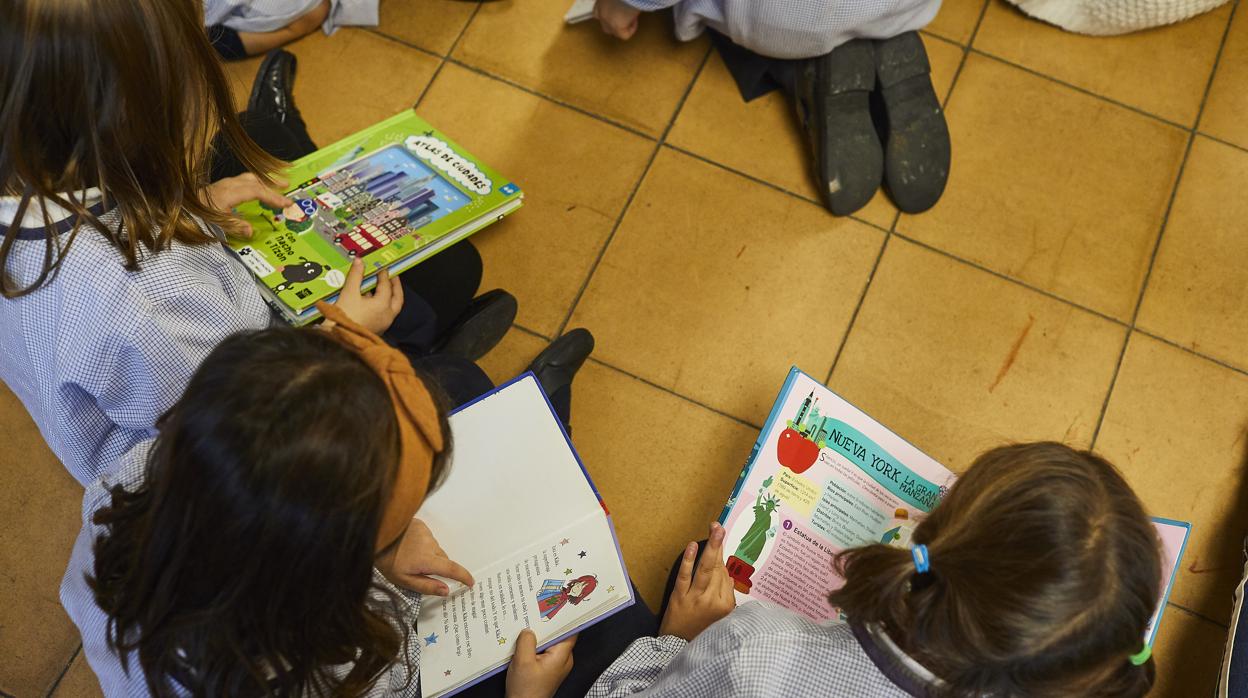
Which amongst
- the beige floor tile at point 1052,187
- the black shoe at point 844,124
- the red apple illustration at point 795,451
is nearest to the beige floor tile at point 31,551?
the red apple illustration at point 795,451

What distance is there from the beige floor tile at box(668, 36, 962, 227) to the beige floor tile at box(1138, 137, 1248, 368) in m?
0.39

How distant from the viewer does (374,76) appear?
144 cm

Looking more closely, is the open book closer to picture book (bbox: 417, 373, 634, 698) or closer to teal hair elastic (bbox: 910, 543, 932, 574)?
picture book (bbox: 417, 373, 634, 698)

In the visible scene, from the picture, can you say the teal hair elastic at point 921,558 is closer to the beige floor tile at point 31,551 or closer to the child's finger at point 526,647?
the child's finger at point 526,647

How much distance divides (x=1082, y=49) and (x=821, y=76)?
0.48 m

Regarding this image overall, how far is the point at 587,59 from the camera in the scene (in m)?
1.46

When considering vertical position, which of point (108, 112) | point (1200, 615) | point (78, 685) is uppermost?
point (108, 112)

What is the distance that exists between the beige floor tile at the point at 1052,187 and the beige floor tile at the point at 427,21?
0.75m

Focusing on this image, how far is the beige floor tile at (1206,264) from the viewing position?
133 centimetres

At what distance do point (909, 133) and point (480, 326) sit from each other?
686 millimetres

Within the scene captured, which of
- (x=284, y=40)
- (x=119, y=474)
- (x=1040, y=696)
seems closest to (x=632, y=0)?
(x=284, y=40)

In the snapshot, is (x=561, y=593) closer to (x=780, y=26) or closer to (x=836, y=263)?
(x=836, y=263)

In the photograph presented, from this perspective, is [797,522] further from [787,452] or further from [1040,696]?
[1040,696]

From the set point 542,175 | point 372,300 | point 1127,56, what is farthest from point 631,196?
point 1127,56
